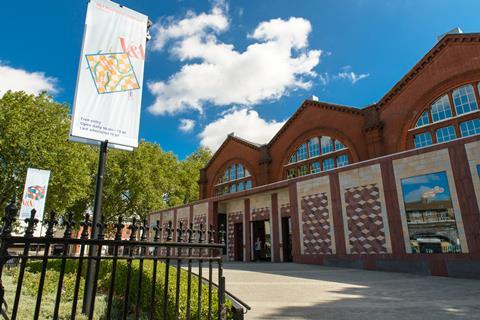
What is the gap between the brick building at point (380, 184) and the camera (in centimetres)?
1253

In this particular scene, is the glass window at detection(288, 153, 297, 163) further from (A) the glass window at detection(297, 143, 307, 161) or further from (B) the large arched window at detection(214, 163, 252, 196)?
(B) the large arched window at detection(214, 163, 252, 196)

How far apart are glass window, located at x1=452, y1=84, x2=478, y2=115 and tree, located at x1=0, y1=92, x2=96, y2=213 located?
81.2 feet

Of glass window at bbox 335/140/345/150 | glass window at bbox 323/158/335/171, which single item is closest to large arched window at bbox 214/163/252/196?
glass window at bbox 323/158/335/171

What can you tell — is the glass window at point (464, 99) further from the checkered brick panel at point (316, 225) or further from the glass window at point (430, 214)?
the checkered brick panel at point (316, 225)

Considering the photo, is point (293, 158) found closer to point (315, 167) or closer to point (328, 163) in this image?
point (315, 167)

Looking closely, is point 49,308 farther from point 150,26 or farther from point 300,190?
point 300,190

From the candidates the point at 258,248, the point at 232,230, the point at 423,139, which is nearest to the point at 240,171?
the point at 232,230

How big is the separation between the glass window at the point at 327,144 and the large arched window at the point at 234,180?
8.10m

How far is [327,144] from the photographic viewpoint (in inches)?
925

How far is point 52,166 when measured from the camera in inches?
839

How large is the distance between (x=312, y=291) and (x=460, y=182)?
8331 mm

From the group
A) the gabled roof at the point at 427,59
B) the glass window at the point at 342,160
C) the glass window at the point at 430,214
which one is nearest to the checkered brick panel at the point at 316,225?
the glass window at the point at 430,214

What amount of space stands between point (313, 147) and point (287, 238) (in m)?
7.77

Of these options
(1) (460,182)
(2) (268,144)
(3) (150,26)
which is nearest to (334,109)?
(2) (268,144)
